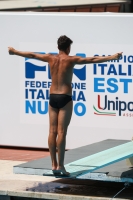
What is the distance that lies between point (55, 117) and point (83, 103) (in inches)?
133

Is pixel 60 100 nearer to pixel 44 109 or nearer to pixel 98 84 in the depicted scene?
pixel 98 84

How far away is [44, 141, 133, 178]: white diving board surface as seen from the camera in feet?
29.2

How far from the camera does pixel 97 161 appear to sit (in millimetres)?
9281

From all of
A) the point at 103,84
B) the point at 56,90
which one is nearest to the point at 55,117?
the point at 56,90

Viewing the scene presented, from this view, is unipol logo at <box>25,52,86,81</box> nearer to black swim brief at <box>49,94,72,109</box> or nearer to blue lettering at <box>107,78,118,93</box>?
blue lettering at <box>107,78,118,93</box>

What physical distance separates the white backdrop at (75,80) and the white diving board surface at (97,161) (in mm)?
2244

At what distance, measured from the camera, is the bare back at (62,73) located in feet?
29.5

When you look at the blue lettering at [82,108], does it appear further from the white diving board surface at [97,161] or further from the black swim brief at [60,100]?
the black swim brief at [60,100]

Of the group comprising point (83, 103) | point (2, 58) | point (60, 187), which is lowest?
point (60, 187)

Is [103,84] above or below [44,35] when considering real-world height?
below

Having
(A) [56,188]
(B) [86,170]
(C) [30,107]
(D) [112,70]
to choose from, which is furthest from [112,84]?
(B) [86,170]

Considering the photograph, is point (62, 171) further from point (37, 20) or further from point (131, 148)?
point (37, 20)

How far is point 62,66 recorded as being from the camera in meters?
8.98

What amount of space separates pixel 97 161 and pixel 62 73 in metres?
1.26
